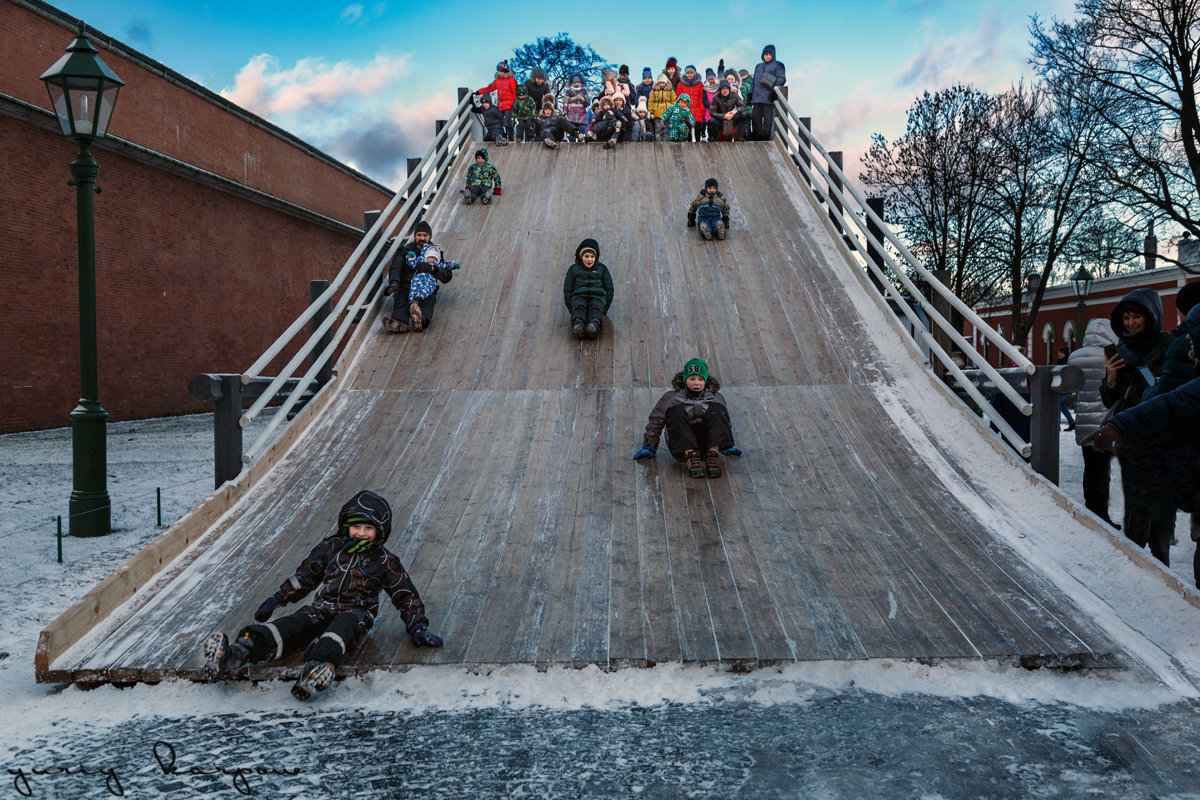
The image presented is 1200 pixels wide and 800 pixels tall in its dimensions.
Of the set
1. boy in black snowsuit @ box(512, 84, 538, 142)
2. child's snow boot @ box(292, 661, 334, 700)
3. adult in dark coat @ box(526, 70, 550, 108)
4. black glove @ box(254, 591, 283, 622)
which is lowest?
child's snow boot @ box(292, 661, 334, 700)

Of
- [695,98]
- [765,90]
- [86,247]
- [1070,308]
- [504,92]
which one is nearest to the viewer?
[86,247]

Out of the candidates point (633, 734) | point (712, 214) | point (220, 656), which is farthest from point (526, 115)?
point (633, 734)

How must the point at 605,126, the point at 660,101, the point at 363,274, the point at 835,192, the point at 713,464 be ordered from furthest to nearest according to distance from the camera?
1. the point at 660,101
2. the point at 605,126
3. the point at 835,192
4. the point at 363,274
5. the point at 713,464

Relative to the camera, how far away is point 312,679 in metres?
3.41

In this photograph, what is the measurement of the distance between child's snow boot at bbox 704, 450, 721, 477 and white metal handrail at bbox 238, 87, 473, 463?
9.74 ft

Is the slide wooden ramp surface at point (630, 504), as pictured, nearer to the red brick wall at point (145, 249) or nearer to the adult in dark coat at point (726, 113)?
the adult in dark coat at point (726, 113)

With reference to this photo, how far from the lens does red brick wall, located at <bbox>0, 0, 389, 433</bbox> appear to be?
1257 cm

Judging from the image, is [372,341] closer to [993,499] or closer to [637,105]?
[993,499]

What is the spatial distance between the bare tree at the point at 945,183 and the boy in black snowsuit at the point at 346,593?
2388cm

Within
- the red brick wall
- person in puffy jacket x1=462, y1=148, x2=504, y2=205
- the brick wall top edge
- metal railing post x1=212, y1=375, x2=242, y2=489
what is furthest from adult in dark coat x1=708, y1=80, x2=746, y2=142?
metal railing post x1=212, y1=375, x2=242, y2=489

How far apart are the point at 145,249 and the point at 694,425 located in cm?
1377

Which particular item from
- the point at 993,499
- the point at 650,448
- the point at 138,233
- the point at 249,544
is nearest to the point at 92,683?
the point at 249,544

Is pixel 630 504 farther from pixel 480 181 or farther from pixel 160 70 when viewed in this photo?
pixel 160 70

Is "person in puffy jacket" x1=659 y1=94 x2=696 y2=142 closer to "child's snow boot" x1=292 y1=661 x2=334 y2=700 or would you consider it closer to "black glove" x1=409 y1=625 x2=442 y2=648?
"black glove" x1=409 y1=625 x2=442 y2=648
